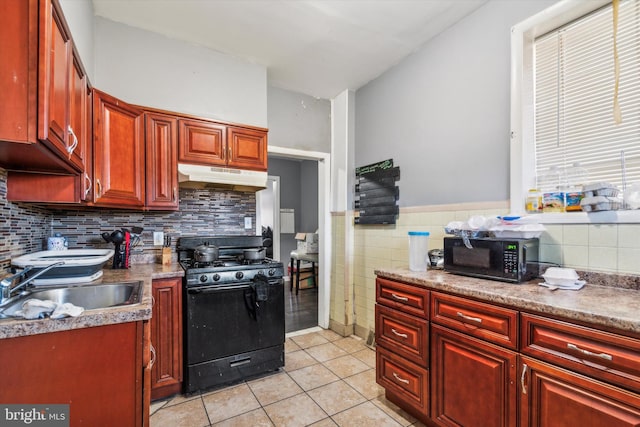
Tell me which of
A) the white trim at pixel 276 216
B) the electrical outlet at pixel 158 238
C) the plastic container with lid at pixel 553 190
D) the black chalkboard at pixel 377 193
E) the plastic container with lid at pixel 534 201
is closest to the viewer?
the plastic container with lid at pixel 553 190

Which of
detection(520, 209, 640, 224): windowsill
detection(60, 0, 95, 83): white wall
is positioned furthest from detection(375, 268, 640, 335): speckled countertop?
detection(60, 0, 95, 83): white wall

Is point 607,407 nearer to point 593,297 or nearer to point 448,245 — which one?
point 593,297

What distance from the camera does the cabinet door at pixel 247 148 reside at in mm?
2631

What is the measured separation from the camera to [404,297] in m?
1.88

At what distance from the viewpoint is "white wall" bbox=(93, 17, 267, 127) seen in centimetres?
235

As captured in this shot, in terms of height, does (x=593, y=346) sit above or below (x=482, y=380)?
above

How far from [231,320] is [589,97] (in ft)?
8.83

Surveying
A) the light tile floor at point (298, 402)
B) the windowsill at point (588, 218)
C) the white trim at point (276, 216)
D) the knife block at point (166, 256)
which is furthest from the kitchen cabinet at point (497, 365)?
the white trim at point (276, 216)

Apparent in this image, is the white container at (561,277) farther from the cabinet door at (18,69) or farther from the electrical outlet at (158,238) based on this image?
the electrical outlet at (158,238)

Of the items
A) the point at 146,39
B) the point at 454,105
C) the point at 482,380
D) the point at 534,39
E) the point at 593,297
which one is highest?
the point at 146,39

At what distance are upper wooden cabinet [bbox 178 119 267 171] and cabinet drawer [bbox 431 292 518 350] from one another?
6.09ft

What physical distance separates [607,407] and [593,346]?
0.20 m

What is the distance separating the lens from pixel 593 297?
132 centimetres

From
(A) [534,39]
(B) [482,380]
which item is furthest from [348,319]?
(A) [534,39]
